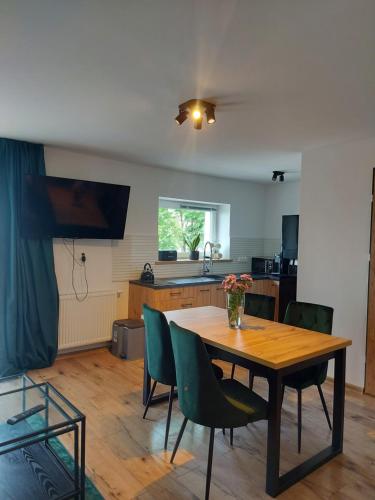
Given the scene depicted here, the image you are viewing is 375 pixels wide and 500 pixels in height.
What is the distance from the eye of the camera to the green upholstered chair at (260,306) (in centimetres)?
298

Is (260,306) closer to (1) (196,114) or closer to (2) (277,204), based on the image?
(1) (196,114)

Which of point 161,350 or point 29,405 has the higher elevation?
point 161,350

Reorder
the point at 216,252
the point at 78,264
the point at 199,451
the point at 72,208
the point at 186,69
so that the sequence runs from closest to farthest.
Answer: the point at 186,69, the point at 199,451, the point at 72,208, the point at 78,264, the point at 216,252

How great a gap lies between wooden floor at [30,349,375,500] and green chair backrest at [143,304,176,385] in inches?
17.5

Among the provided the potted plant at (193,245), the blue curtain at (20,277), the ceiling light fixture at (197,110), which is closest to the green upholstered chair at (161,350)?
the ceiling light fixture at (197,110)

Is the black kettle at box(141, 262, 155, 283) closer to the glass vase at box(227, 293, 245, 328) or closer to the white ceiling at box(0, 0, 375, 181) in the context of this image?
the white ceiling at box(0, 0, 375, 181)

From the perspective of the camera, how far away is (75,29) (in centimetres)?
158

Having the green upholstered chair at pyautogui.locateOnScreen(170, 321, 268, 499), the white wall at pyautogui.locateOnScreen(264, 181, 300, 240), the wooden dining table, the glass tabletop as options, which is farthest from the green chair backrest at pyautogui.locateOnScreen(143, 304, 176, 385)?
the white wall at pyautogui.locateOnScreen(264, 181, 300, 240)

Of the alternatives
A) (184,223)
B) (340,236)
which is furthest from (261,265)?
(340,236)

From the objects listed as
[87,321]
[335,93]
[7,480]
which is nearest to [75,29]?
[335,93]

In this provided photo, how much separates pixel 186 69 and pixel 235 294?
4.69 ft

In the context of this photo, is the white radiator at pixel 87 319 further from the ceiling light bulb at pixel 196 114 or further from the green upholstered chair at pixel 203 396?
the ceiling light bulb at pixel 196 114

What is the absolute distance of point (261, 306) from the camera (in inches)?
119

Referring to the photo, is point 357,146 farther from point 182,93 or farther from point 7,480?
point 7,480
